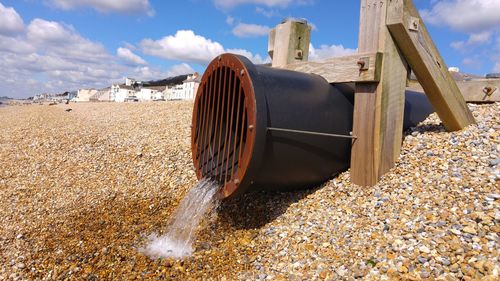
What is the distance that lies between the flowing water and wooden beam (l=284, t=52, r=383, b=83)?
1.71 meters

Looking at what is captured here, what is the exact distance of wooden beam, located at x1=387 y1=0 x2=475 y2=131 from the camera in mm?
3398

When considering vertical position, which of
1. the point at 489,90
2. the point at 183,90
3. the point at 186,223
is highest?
the point at 183,90

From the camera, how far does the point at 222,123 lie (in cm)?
430

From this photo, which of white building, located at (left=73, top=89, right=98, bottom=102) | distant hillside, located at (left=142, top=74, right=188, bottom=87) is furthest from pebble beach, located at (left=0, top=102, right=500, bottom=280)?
white building, located at (left=73, top=89, right=98, bottom=102)

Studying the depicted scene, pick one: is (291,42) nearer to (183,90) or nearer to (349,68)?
(349,68)

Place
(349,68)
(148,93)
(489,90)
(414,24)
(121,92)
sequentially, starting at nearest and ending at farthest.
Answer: (414,24), (349,68), (489,90), (148,93), (121,92)

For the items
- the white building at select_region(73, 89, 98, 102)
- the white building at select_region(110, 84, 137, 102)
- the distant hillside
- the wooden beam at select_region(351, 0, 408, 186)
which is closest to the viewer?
the wooden beam at select_region(351, 0, 408, 186)

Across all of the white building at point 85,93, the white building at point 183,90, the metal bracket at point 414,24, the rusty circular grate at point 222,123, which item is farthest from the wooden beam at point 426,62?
A: the white building at point 85,93

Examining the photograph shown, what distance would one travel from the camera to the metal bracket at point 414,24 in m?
3.43

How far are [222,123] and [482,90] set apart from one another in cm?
341

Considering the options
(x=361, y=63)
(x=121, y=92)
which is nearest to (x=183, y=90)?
(x=121, y=92)

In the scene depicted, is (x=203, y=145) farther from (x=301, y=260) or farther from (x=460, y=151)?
(x=460, y=151)

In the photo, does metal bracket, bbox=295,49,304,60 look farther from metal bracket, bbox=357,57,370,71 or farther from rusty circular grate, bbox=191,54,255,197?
metal bracket, bbox=357,57,370,71

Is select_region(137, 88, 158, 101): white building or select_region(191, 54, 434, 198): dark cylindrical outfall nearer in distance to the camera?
select_region(191, 54, 434, 198): dark cylindrical outfall
